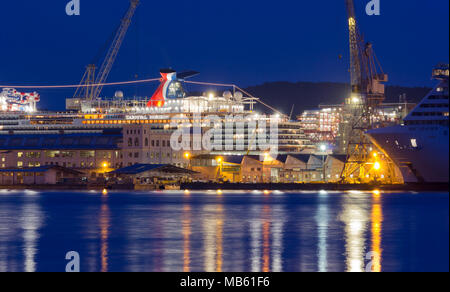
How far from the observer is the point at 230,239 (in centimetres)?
4531

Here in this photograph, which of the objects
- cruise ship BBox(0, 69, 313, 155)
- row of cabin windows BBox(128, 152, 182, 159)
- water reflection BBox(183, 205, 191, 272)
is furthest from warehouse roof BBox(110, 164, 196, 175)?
water reflection BBox(183, 205, 191, 272)

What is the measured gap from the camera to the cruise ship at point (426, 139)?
3568 inches

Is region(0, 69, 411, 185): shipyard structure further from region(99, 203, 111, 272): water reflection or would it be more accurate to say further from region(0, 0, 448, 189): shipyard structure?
region(99, 203, 111, 272): water reflection

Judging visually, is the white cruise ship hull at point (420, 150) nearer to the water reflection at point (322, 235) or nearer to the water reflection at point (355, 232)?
the water reflection at point (355, 232)

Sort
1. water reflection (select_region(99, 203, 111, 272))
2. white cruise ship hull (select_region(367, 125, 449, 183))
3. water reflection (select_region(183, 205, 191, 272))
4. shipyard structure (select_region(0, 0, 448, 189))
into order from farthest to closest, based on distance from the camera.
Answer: shipyard structure (select_region(0, 0, 448, 189))
white cruise ship hull (select_region(367, 125, 449, 183))
water reflection (select_region(99, 203, 111, 272))
water reflection (select_region(183, 205, 191, 272))

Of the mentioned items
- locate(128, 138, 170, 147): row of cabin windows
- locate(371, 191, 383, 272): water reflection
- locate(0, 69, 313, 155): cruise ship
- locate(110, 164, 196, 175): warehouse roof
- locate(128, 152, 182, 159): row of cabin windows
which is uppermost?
locate(0, 69, 313, 155): cruise ship

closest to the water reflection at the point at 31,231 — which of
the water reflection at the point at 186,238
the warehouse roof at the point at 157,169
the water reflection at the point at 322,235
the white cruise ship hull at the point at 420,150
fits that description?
the water reflection at the point at 186,238

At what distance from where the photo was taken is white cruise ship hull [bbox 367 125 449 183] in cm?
9050

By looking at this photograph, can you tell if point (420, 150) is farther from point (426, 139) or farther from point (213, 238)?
point (213, 238)

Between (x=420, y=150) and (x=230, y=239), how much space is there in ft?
169

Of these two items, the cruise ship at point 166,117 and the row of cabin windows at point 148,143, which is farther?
the cruise ship at point 166,117

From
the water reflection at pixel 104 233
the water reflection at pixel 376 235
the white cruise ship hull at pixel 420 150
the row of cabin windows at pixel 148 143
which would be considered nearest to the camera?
the water reflection at pixel 376 235

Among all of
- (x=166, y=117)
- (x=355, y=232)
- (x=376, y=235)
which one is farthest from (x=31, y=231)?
(x=166, y=117)
